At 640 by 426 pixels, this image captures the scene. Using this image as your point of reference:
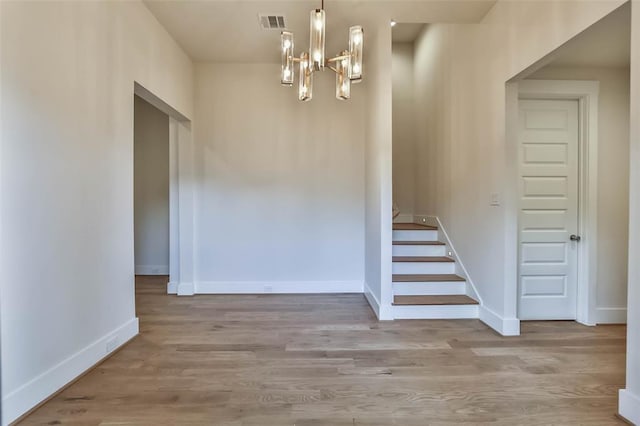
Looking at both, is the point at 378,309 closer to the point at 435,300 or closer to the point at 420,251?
the point at 435,300

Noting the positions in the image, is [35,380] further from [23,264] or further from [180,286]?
[180,286]

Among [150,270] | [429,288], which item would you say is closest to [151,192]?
[150,270]

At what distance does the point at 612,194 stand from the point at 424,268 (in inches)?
81.1

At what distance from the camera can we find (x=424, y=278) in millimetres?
3947

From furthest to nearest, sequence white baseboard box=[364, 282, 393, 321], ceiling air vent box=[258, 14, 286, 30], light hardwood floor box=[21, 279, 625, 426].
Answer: white baseboard box=[364, 282, 393, 321], ceiling air vent box=[258, 14, 286, 30], light hardwood floor box=[21, 279, 625, 426]

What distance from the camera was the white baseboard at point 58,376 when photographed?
1935 mm

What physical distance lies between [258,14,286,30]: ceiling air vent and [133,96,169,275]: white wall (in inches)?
122

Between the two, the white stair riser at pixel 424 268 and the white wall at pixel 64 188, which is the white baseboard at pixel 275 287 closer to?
the white stair riser at pixel 424 268

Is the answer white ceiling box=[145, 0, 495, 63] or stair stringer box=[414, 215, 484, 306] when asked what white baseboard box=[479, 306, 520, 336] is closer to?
stair stringer box=[414, 215, 484, 306]

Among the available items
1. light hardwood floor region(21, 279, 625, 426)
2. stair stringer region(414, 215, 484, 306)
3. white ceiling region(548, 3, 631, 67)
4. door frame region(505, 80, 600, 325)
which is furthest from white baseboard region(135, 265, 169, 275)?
white ceiling region(548, 3, 631, 67)

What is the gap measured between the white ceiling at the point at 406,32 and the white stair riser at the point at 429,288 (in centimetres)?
396

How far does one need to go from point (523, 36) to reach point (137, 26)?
134 inches

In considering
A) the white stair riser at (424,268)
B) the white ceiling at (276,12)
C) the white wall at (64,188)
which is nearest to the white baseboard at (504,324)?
the white stair riser at (424,268)

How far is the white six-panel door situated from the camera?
3.55m
